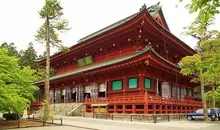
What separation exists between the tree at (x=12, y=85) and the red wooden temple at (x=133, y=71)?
10146 mm

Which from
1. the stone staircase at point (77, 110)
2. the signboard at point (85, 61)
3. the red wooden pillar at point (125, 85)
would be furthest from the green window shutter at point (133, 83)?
the signboard at point (85, 61)

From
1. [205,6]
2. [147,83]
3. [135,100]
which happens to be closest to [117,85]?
[147,83]

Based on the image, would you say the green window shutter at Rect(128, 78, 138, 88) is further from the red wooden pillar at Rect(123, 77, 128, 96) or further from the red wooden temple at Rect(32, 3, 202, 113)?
the red wooden pillar at Rect(123, 77, 128, 96)

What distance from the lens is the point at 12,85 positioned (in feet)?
61.2

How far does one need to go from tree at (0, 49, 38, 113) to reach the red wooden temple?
399 inches

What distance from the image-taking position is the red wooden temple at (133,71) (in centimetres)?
2567

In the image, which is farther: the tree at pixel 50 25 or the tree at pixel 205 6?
the tree at pixel 50 25

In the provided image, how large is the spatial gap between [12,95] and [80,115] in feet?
46.8

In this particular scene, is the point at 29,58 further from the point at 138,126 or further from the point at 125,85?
the point at 138,126

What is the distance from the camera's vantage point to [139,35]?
28.4 metres

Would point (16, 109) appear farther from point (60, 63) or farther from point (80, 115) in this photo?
point (60, 63)

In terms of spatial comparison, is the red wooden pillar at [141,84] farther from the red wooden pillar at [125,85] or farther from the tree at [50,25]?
the tree at [50,25]

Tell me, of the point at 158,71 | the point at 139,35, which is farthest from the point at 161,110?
the point at 139,35

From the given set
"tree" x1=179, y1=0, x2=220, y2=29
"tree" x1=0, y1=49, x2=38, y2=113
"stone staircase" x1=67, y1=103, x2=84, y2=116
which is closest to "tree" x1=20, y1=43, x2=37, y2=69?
"stone staircase" x1=67, y1=103, x2=84, y2=116
